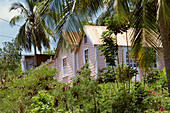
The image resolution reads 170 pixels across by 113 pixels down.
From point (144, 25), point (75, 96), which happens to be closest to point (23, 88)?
point (75, 96)

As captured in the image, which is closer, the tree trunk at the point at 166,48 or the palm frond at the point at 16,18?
the tree trunk at the point at 166,48

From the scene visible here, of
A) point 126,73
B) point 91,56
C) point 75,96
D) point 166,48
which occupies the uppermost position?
point 91,56

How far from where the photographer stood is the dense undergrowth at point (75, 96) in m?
5.87

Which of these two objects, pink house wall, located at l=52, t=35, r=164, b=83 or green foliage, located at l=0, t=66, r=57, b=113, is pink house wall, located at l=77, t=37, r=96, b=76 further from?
green foliage, located at l=0, t=66, r=57, b=113

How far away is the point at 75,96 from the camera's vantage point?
6465 millimetres

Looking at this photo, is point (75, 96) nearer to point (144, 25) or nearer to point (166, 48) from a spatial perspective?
point (166, 48)

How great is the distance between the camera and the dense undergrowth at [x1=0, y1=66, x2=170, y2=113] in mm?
5867

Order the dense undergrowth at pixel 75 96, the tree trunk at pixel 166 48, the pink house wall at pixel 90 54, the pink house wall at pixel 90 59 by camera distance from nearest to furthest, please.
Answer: the dense undergrowth at pixel 75 96 → the tree trunk at pixel 166 48 → the pink house wall at pixel 90 59 → the pink house wall at pixel 90 54

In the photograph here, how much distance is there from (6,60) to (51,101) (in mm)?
29186

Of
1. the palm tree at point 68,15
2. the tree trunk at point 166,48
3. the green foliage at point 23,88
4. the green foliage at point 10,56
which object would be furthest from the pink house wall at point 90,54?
the green foliage at point 10,56

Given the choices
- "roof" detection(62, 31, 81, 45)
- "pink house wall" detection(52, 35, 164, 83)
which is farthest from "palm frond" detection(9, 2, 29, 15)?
"roof" detection(62, 31, 81, 45)

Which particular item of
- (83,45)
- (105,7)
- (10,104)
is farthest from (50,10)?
(83,45)

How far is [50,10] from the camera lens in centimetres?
596

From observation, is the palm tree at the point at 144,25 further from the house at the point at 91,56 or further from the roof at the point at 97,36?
the roof at the point at 97,36
